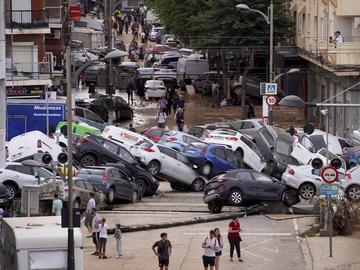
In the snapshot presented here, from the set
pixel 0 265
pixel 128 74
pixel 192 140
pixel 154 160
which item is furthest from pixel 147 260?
pixel 128 74

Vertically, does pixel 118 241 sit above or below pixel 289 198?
below

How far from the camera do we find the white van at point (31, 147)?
4541 cm

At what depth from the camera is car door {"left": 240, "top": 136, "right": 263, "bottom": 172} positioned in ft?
161

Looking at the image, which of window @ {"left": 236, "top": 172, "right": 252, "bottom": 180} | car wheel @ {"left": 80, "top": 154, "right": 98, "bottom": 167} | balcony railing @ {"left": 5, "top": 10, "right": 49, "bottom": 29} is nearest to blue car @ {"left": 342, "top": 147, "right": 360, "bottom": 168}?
window @ {"left": 236, "top": 172, "right": 252, "bottom": 180}

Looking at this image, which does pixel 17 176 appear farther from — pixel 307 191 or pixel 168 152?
pixel 307 191

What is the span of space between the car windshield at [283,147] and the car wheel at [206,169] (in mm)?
3891

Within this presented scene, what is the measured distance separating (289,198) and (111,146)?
8.30 metres

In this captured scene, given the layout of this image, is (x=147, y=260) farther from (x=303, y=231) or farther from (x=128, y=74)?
(x=128, y=74)

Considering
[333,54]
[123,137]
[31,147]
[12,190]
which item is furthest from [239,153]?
[333,54]

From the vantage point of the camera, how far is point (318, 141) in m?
50.9

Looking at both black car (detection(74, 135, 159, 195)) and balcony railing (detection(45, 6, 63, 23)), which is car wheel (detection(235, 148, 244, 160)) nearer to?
black car (detection(74, 135, 159, 195))

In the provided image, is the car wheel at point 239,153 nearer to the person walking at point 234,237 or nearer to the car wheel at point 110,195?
the car wheel at point 110,195

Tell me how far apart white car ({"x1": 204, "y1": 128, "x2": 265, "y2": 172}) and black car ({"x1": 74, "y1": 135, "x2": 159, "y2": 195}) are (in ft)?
15.8

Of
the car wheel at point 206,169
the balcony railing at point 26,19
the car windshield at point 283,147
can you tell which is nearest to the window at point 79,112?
the balcony railing at point 26,19
